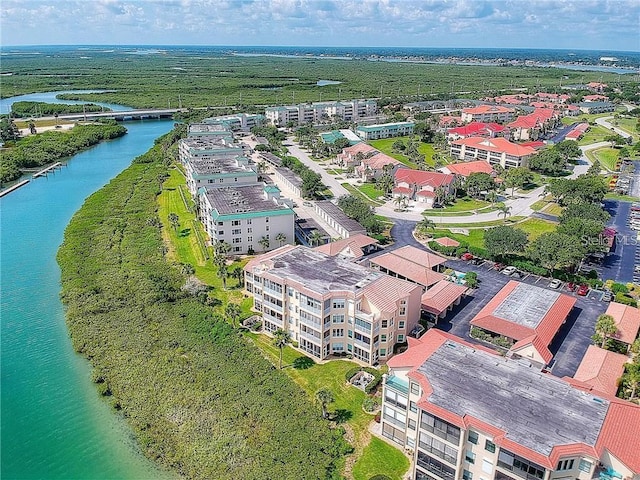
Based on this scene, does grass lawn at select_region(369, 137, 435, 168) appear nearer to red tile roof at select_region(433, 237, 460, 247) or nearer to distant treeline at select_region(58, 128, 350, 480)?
red tile roof at select_region(433, 237, 460, 247)

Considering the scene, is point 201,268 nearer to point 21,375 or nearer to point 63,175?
point 21,375

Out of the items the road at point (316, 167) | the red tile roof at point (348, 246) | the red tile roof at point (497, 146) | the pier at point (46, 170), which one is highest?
the red tile roof at point (497, 146)

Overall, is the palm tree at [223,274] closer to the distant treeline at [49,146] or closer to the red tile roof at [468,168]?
the red tile roof at [468,168]

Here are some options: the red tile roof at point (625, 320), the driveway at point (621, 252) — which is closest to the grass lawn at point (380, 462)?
the red tile roof at point (625, 320)

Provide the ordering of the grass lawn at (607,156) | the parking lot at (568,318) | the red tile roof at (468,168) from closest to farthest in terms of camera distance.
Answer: the parking lot at (568,318) → the red tile roof at (468,168) → the grass lawn at (607,156)

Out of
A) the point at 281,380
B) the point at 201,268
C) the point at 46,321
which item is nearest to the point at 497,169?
the point at 201,268

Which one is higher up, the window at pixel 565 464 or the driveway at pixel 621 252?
the window at pixel 565 464
